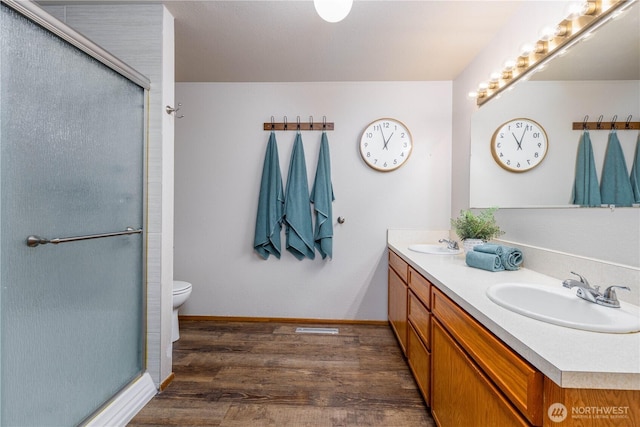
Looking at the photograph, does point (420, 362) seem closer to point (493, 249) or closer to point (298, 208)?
point (493, 249)

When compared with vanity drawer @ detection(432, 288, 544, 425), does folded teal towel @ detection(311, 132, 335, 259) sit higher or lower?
higher

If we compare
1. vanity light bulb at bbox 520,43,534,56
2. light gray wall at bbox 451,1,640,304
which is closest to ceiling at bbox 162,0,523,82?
light gray wall at bbox 451,1,640,304

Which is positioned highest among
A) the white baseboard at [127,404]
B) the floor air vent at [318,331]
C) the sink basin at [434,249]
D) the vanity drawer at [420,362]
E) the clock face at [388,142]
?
the clock face at [388,142]

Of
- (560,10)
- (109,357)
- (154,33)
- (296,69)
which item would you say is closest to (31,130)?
(154,33)

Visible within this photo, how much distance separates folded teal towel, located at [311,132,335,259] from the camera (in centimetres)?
250

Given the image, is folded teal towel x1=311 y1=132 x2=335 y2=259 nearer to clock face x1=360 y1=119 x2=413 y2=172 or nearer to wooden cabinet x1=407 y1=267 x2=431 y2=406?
clock face x1=360 y1=119 x2=413 y2=172

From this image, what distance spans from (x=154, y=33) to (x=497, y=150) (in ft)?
7.35

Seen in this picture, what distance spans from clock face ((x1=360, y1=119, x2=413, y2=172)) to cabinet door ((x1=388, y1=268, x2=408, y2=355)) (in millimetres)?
985

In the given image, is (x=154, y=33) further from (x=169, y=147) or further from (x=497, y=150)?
(x=497, y=150)

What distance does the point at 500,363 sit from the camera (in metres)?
0.82

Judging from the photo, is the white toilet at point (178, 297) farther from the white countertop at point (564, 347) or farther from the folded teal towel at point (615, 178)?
the folded teal towel at point (615, 178)

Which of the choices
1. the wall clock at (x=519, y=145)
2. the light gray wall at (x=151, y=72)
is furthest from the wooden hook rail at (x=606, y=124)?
the light gray wall at (x=151, y=72)

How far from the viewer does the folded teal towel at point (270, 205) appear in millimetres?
2510

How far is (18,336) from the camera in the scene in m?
1.00
